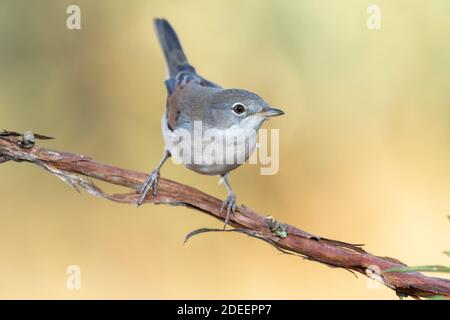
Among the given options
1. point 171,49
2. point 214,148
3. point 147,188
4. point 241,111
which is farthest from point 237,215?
point 171,49

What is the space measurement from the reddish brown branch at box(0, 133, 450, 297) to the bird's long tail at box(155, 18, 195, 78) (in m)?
2.85

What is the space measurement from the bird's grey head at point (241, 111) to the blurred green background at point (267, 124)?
1399 millimetres

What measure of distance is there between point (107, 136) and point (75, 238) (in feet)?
3.15

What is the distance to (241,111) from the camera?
384cm

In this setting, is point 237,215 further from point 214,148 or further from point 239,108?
point 239,108

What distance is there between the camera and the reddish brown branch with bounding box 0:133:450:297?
1.88 meters

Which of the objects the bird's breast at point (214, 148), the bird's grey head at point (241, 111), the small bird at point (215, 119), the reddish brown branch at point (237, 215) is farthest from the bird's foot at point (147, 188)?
the bird's grey head at point (241, 111)

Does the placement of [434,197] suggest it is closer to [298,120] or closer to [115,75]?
[298,120]

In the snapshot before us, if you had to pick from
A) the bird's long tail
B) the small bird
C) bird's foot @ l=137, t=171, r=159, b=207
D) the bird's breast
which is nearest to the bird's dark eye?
the small bird

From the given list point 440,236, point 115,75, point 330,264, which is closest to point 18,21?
point 115,75

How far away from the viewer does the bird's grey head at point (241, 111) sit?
12.5 feet

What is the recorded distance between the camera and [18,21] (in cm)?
548

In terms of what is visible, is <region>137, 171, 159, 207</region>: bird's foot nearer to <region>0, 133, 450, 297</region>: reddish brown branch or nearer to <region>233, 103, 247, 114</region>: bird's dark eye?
<region>0, 133, 450, 297</region>: reddish brown branch

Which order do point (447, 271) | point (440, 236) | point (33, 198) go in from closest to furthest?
point (447, 271) → point (440, 236) → point (33, 198)
